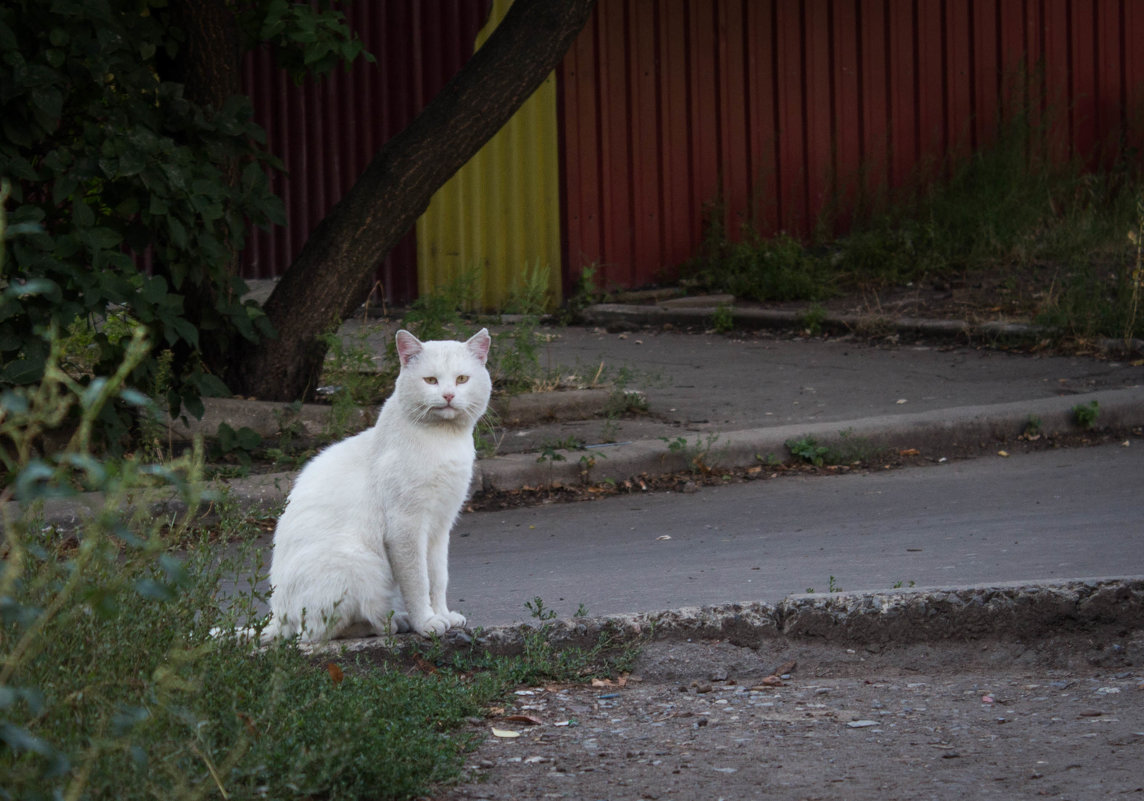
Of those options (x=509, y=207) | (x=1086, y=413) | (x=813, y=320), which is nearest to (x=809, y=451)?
(x=1086, y=413)

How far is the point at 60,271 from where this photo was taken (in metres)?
6.05

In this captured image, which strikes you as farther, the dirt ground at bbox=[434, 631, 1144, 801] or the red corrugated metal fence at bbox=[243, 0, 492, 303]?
the red corrugated metal fence at bbox=[243, 0, 492, 303]

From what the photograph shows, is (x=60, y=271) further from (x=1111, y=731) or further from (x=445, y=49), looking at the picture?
(x=445, y=49)

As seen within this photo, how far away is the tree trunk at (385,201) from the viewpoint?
25.0ft

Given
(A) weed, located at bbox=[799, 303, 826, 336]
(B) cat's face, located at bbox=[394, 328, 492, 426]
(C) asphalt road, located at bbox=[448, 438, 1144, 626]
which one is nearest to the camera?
(B) cat's face, located at bbox=[394, 328, 492, 426]

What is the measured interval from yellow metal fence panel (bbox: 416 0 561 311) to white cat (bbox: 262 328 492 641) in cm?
800

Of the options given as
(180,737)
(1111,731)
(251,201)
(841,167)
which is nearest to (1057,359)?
(841,167)

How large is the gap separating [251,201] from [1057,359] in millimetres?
5788

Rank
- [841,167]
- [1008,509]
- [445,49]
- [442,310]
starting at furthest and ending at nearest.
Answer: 1. [841,167]
2. [445,49]
3. [442,310]
4. [1008,509]

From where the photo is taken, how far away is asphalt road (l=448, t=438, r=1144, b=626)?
4719 millimetres

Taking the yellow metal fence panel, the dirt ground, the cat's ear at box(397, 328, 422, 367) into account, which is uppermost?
the yellow metal fence panel

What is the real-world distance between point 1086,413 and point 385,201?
4.30m

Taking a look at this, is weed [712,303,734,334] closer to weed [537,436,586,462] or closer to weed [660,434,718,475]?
weed [537,436,586,462]

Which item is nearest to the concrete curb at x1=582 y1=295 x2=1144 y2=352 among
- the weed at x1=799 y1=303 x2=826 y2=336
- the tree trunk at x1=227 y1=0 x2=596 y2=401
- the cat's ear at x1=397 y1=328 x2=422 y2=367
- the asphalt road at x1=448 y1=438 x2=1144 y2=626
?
the weed at x1=799 y1=303 x2=826 y2=336
